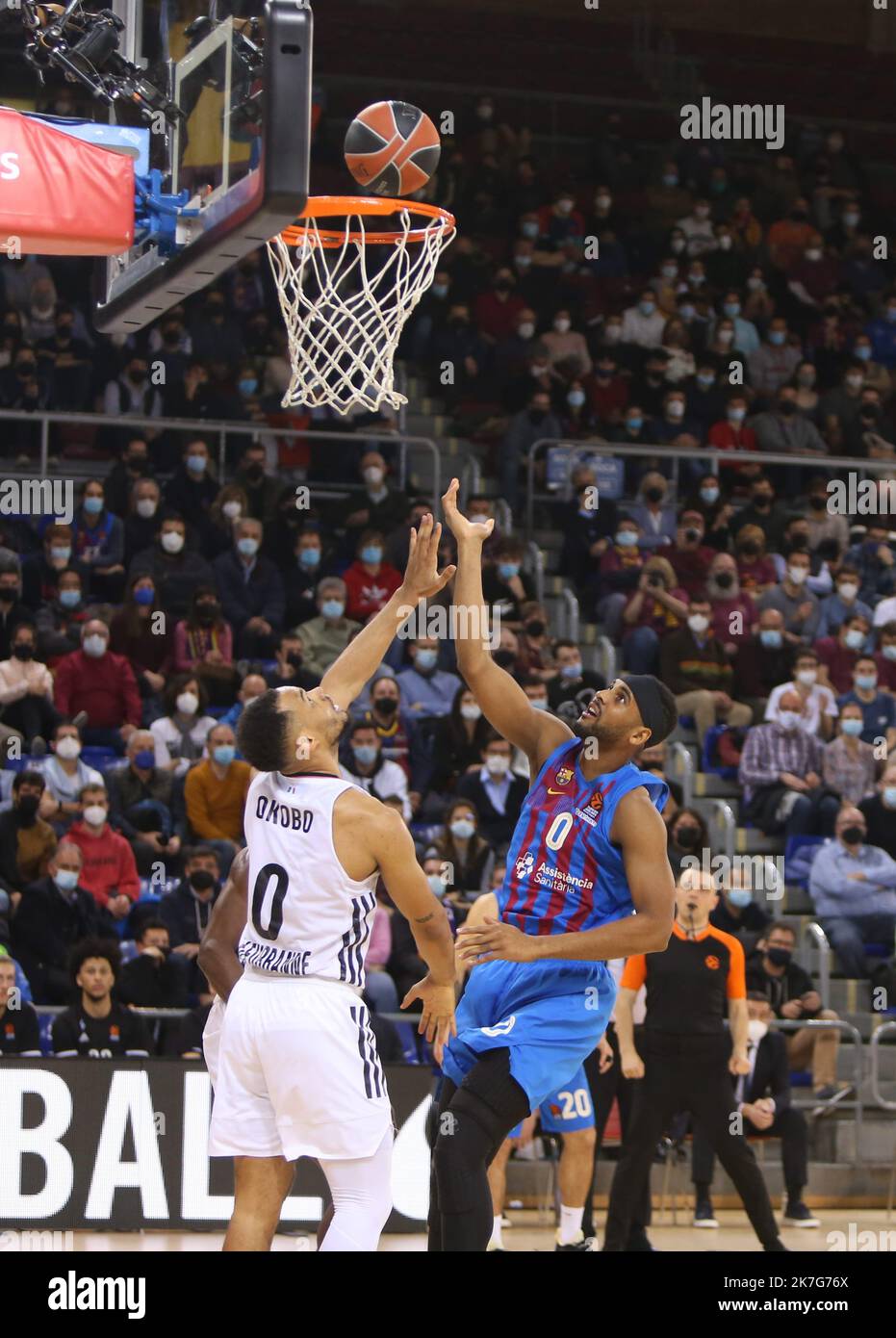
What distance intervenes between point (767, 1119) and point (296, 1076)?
6.44 m

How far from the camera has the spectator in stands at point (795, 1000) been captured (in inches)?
513

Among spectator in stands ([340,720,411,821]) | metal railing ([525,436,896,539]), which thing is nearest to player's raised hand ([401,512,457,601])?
spectator in stands ([340,720,411,821])

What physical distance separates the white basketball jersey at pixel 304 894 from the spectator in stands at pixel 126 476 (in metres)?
9.56

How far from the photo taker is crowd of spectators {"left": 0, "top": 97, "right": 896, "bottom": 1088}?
13.1m

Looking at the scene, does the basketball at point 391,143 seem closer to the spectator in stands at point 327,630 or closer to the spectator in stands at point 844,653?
the spectator in stands at point 327,630

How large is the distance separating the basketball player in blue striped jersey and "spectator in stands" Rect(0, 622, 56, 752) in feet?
24.2

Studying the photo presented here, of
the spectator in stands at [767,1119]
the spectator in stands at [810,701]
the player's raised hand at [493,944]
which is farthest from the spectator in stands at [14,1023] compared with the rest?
the spectator in stands at [810,701]

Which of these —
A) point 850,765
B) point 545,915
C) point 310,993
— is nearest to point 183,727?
point 850,765

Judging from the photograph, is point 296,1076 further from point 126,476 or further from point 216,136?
point 126,476

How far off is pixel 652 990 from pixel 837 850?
15.0 ft

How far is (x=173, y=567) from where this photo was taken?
15.2 metres

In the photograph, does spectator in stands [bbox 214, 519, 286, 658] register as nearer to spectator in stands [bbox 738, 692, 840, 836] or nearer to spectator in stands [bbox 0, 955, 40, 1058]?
spectator in stands [bbox 738, 692, 840, 836]

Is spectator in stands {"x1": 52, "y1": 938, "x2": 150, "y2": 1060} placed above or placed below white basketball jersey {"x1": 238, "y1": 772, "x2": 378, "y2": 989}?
below
